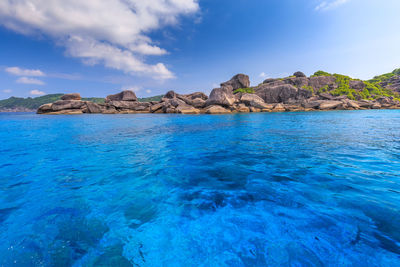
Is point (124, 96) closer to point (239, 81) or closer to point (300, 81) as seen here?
point (239, 81)

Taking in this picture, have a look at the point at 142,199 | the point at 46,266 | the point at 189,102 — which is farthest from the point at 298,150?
the point at 189,102

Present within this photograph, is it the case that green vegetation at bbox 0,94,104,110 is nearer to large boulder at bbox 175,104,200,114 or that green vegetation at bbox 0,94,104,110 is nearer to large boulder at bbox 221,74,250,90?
large boulder at bbox 221,74,250,90

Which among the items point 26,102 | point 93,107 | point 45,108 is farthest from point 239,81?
point 26,102

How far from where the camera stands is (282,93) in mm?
43250

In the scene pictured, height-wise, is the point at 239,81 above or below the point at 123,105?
above

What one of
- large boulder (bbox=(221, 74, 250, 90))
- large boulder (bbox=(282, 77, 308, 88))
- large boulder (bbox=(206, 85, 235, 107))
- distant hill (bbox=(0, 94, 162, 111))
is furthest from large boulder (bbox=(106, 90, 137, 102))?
distant hill (bbox=(0, 94, 162, 111))

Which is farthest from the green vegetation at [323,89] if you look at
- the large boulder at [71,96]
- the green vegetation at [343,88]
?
the large boulder at [71,96]

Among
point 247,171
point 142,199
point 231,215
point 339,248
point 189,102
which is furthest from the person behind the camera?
point 189,102

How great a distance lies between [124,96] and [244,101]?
32.2 meters

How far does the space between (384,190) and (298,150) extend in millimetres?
3056

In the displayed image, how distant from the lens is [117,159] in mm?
5527

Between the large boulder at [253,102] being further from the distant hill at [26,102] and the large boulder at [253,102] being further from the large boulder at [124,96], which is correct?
the distant hill at [26,102]

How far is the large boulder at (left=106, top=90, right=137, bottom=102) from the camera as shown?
46.4 metres

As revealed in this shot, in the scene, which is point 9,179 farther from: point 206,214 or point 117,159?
point 206,214
